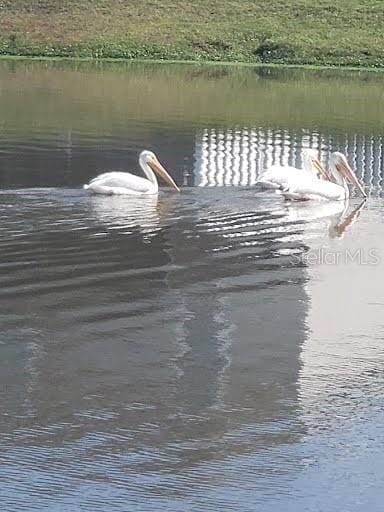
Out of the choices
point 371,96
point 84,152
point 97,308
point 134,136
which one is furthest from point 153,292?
point 371,96

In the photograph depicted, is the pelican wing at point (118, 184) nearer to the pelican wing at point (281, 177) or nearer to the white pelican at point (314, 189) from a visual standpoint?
the pelican wing at point (281, 177)

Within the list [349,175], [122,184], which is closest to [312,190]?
[349,175]

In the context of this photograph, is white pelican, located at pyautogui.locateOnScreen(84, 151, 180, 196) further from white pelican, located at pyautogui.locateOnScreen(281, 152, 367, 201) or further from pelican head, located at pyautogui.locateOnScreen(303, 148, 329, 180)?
pelican head, located at pyautogui.locateOnScreen(303, 148, 329, 180)

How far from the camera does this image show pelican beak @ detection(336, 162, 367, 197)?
1643cm

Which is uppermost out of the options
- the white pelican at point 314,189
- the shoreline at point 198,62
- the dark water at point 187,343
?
the shoreline at point 198,62

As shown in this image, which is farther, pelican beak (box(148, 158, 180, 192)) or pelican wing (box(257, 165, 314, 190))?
pelican beak (box(148, 158, 180, 192))

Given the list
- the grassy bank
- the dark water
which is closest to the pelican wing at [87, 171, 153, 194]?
the dark water

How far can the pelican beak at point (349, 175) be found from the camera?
16431 mm

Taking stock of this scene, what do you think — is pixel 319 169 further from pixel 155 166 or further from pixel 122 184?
pixel 122 184
